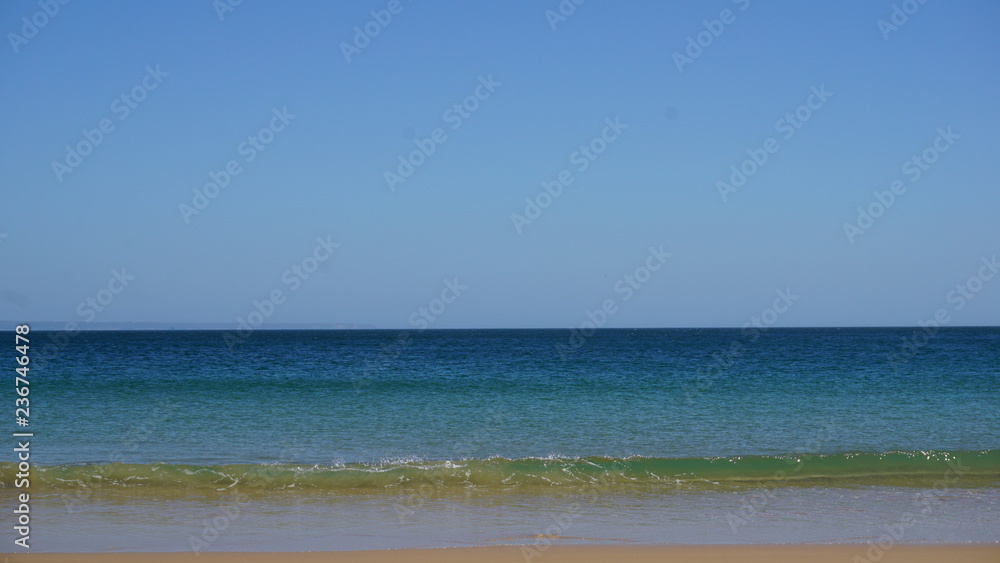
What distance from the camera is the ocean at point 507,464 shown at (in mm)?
8078

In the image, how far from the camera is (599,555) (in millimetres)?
6973

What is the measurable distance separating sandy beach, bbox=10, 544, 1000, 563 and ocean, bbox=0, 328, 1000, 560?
0.29m

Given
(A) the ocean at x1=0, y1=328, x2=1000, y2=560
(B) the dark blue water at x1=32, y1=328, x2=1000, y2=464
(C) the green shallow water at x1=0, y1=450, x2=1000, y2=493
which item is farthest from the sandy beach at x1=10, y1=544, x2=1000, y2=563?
(B) the dark blue water at x1=32, y1=328, x2=1000, y2=464

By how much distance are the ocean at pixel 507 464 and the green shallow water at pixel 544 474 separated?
0.04 metres

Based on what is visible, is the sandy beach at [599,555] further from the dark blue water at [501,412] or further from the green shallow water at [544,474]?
the dark blue water at [501,412]

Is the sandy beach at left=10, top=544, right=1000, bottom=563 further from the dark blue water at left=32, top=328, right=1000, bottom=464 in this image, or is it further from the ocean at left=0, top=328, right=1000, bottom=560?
the dark blue water at left=32, top=328, right=1000, bottom=464

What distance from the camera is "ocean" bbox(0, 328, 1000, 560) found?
8.08m

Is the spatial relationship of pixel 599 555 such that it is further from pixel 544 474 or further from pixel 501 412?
pixel 501 412

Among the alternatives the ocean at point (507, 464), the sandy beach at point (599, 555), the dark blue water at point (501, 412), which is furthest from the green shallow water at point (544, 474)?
the sandy beach at point (599, 555)

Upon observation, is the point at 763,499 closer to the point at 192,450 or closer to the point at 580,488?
the point at 580,488

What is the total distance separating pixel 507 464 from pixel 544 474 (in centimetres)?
59

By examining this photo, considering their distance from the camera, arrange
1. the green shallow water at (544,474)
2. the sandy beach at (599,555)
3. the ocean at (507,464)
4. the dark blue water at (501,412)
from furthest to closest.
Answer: the dark blue water at (501,412) < the green shallow water at (544,474) < the ocean at (507,464) < the sandy beach at (599,555)

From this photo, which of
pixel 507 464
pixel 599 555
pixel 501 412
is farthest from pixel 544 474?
pixel 501 412

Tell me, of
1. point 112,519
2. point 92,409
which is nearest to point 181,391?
point 92,409
